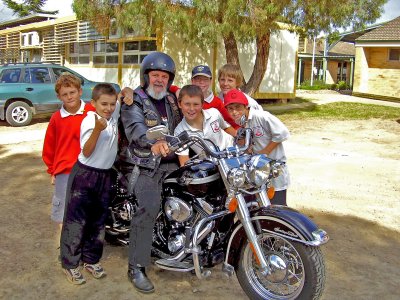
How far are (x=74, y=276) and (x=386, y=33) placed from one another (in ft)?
81.4

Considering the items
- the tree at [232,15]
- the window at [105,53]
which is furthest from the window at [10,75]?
the window at [105,53]

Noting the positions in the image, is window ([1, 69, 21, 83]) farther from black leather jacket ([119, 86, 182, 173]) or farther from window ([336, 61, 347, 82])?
window ([336, 61, 347, 82])

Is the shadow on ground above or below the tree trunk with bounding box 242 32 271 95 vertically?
below

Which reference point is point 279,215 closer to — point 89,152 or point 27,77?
point 89,152

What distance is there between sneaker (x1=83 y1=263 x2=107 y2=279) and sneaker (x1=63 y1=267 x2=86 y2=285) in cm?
10

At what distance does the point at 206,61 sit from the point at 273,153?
45.7ft

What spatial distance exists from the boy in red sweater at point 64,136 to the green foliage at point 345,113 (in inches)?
460

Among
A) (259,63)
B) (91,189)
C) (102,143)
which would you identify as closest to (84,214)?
(91,189)

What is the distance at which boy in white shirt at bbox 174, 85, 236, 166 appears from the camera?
3291mm

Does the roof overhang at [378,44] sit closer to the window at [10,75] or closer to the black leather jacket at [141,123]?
the window at [10,75]

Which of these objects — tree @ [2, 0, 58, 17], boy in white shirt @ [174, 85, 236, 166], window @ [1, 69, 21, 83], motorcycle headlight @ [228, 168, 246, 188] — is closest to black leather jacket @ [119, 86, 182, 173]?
boy in white shirt @ [174, 85, 236, 166]

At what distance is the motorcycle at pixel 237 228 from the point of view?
2768mm

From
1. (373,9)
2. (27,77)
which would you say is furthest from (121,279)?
(373,9)

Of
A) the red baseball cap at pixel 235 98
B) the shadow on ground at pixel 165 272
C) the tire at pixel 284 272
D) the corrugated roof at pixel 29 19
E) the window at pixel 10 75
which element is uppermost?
the corrugated roof at pixel 29 19
